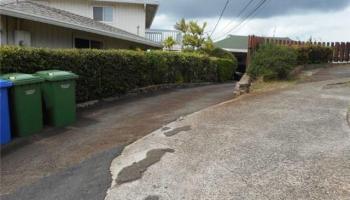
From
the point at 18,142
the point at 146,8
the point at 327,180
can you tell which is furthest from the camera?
the point at 146,8

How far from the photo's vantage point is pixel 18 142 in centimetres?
690

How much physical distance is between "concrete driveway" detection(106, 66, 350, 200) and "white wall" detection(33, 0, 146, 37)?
566 inches

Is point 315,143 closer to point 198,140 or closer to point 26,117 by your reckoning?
point 198,140

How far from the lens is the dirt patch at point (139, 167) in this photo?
5180 millimetres

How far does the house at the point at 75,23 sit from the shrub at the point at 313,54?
7361 mm

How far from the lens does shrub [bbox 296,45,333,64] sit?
54.5 feet

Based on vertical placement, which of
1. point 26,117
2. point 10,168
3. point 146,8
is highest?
Result: point 146,8

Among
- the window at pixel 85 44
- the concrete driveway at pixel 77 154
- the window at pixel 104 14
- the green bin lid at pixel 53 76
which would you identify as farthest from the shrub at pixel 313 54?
the green bin lid at pixel 53 76

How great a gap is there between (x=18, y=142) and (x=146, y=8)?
17197mm

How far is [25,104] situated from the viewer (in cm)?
707

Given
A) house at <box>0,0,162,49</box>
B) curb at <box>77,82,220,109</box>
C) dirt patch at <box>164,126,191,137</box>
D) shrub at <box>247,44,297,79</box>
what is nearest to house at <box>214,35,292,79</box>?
house at <box>0,0,162,49</box>

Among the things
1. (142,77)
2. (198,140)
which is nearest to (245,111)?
(198,140)

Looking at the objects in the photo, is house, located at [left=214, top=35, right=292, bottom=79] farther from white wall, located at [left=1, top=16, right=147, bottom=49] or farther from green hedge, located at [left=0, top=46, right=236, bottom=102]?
white wall, located at [left=1, top=16, right=147, bottom=49]

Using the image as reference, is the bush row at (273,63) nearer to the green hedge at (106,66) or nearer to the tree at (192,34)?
the green hedge at (106,66)
